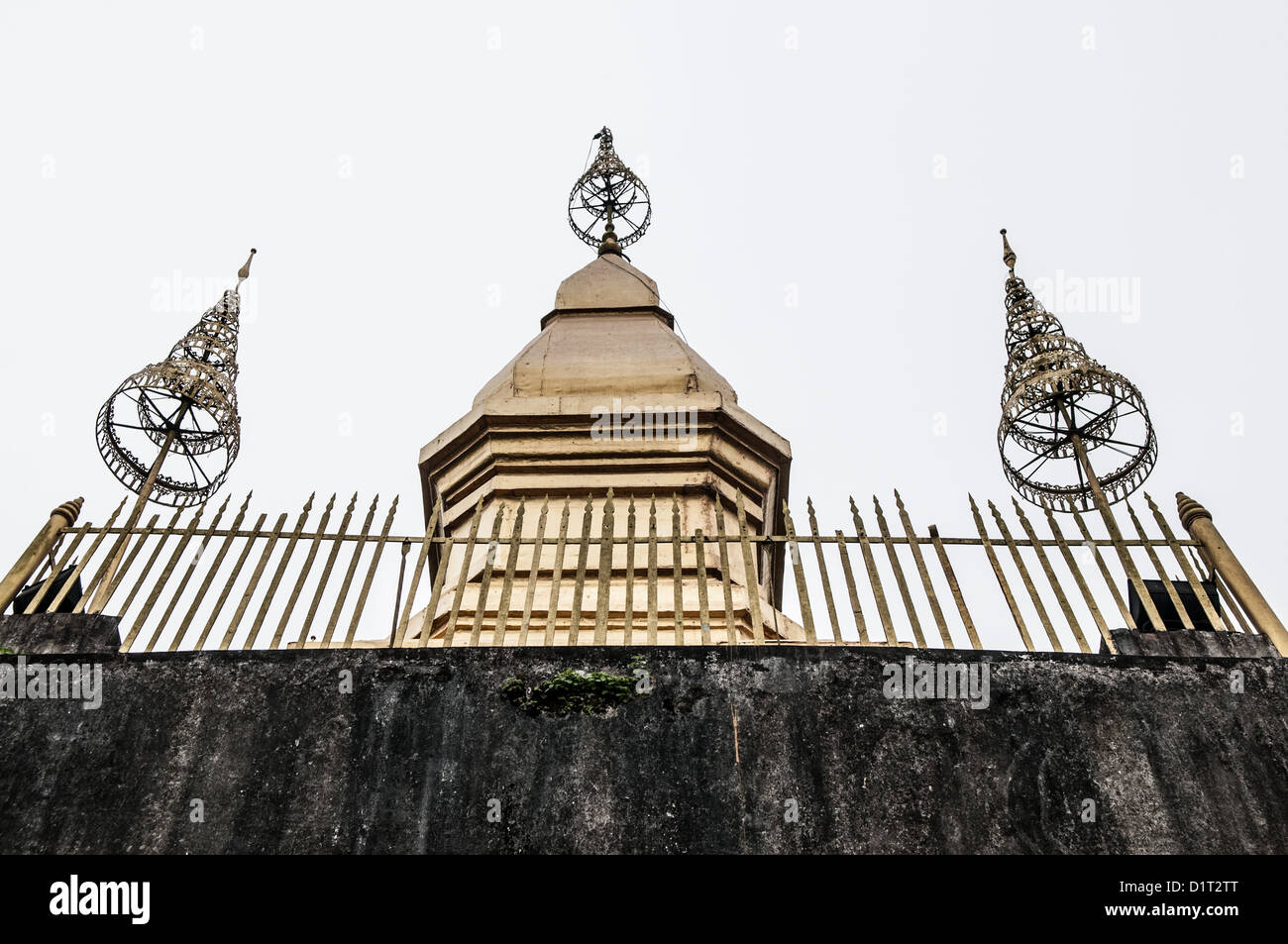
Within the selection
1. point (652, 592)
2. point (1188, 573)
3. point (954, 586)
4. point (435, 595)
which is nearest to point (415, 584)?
point (435, 595)

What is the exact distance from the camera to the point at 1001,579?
215 inches

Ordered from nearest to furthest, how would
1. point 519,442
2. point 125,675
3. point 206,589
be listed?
point 125,675, point 206,589, point 519,442

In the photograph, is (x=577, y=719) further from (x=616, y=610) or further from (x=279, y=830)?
(x=616, y=610)

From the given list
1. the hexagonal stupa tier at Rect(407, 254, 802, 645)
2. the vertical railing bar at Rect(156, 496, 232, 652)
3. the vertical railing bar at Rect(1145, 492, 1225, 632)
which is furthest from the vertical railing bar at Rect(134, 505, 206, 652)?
the vertical railing bar at Rect(1145, 492, 1225, 632)

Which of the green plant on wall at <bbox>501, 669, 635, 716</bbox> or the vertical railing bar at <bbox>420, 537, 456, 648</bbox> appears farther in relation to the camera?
the vertical railing bar at <bbox>420, 537, 456, 648</bbox>

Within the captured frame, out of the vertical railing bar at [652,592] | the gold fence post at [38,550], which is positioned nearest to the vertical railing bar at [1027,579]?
the vertical railing bar at [652,592]

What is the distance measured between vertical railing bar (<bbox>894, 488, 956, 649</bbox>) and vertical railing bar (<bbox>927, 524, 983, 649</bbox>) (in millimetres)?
89

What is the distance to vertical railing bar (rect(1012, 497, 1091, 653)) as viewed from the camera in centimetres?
508

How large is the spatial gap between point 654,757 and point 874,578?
1.58 metres

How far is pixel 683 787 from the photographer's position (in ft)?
14.0

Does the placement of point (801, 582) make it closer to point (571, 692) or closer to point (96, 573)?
point (571, 692)

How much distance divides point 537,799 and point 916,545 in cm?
235

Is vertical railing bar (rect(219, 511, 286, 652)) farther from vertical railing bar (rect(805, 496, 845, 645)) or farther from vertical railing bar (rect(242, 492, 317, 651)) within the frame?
vertical railing bar (rect(805, 496, 845, 645))
